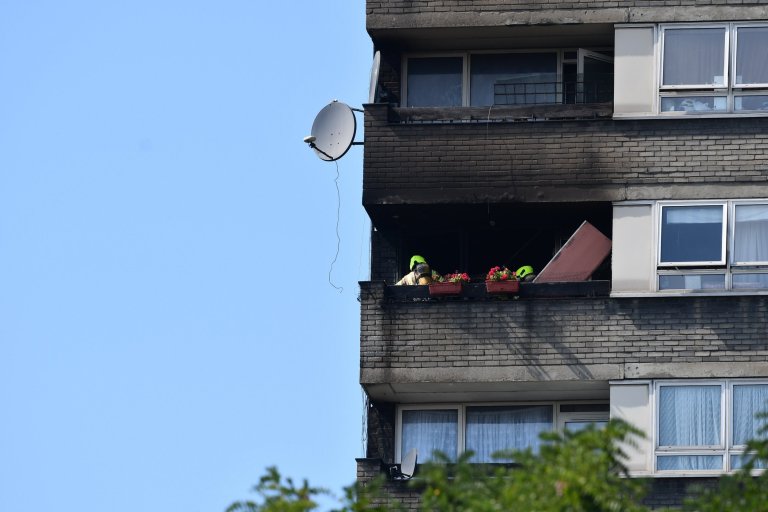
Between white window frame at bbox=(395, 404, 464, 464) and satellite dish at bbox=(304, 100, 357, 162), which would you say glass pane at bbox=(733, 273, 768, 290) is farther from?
satellite dish at bbox=(304, 100, 357, 162)

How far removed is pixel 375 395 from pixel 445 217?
281cm

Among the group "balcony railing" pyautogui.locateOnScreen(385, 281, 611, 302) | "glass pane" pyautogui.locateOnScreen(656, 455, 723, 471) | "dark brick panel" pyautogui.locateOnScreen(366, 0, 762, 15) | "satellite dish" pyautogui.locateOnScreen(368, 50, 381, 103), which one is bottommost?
"glass pane" pyautogui.locateOnScreen(656, 455, 723, 471)

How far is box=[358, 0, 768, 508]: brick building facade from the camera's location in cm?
2795

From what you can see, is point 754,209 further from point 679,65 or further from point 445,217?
point 445,217

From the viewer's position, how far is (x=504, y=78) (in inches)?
1212

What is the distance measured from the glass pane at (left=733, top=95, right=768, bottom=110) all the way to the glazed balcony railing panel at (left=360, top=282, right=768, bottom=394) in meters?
2.81

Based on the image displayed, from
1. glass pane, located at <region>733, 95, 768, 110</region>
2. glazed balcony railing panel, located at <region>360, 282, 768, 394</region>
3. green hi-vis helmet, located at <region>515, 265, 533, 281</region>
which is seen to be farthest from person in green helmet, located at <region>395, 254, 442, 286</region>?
glass pane, located at <region>733, 95, 768, 110</region>

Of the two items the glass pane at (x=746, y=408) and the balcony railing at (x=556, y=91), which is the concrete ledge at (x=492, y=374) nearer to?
the glass pane at (x=746, y=408)

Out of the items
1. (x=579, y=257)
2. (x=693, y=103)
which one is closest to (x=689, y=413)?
(x=579, y=257)

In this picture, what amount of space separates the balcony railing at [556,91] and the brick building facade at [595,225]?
5 cm

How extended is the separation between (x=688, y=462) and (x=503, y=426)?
3.07 m

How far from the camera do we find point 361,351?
94.2 ft

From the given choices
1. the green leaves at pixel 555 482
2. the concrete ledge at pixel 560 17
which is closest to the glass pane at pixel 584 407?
the concrete ledge at pixel 560 17

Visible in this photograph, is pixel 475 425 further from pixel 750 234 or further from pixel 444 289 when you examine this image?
pixel 750 234
